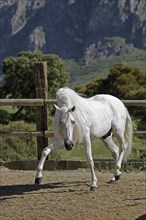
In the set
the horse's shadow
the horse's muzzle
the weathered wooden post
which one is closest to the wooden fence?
the weathered wooden post

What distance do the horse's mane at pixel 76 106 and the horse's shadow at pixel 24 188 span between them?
2.94 ft

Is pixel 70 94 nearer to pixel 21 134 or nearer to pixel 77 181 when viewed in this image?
pixel 77 181

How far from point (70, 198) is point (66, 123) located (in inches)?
39.6

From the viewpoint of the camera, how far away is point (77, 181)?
8906mm

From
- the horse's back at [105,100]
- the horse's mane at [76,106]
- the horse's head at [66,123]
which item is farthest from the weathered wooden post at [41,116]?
the horse's head at [66,123]

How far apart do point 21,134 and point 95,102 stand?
7.27ft

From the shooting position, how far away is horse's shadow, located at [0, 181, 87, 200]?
26.1 ft

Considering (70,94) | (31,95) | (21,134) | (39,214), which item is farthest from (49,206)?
(31,95)

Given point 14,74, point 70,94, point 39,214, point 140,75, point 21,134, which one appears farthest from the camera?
point 140,75

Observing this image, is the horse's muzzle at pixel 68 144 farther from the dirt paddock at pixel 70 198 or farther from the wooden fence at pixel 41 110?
the wooden fence at pixel 41 110

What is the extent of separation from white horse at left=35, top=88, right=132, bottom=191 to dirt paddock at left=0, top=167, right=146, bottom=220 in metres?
0.28

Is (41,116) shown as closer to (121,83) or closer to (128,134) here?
(128,134)

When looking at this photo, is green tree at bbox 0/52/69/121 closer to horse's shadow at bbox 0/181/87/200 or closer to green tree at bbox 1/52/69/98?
green tree at bbox 1/52/69/98

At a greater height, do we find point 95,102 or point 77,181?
point 95,102
